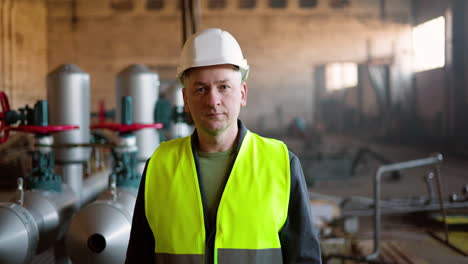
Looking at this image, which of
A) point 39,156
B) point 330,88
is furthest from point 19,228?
point 330,88

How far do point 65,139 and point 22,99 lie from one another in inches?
373

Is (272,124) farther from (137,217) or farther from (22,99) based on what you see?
(137,217)

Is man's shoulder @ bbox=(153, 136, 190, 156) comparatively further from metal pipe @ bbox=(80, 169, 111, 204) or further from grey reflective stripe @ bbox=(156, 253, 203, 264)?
metal pipe @ bbox=(80, 169, 111, 204)

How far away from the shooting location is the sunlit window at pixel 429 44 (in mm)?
12070

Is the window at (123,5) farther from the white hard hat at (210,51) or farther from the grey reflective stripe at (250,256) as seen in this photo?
the grey reflective stripe at (250,256)

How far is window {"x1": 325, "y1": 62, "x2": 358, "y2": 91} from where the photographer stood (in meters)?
16.1

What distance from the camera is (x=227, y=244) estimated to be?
47.6 inches

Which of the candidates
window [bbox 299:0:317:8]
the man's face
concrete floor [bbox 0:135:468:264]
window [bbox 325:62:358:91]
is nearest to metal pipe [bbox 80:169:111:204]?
concrete floor [bbox 0:135:468:264]

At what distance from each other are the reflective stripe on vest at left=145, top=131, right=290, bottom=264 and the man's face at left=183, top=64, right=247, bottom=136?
0.12 metres

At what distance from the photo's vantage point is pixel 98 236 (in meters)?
2.19

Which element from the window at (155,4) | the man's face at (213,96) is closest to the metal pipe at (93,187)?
the man's face at (213,96)

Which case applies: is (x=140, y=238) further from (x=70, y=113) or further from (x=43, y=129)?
(x=70, y=113)

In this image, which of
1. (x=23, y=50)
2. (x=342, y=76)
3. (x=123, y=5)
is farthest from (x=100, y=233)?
(x=342, y=76)

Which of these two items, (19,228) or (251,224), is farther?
(19,228)
